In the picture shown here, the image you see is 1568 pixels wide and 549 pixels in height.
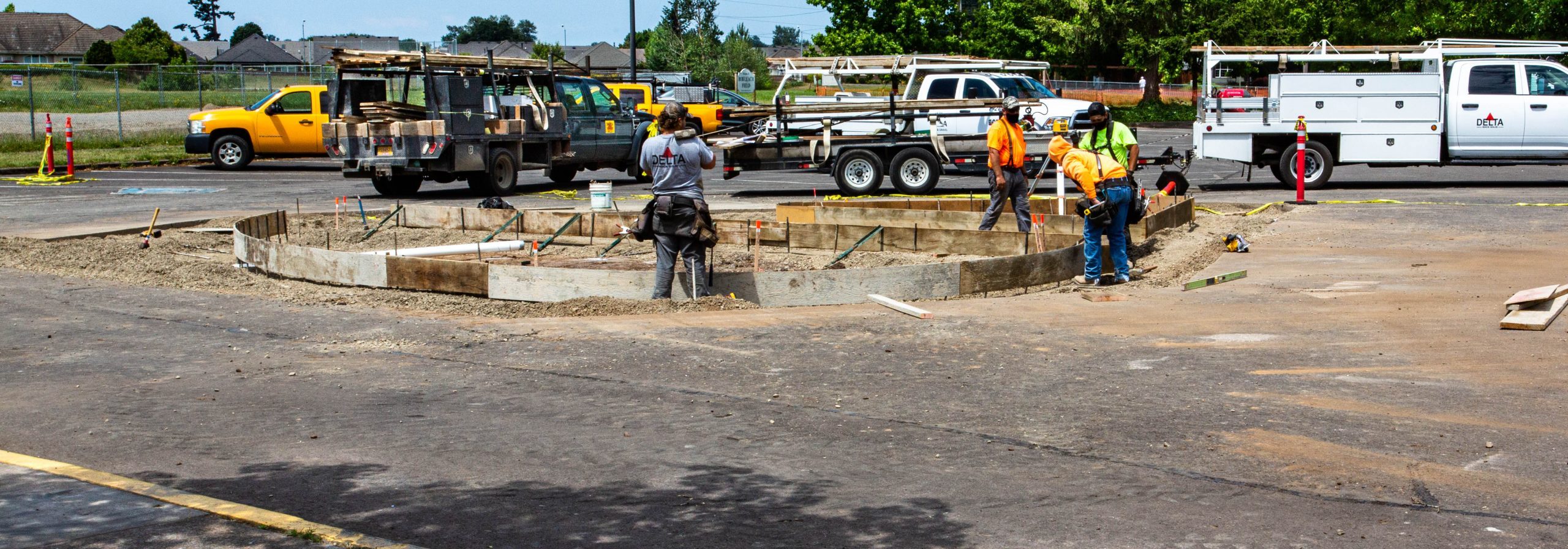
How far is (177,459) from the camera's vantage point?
5781 mm

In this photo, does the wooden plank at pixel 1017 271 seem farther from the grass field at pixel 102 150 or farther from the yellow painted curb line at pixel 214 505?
the grass field at pixel 102 150

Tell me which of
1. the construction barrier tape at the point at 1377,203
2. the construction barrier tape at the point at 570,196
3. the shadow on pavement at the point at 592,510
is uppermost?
the construction barrier tape at the point at 570,196

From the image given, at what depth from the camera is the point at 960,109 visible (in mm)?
19734

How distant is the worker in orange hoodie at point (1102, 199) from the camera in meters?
10.6

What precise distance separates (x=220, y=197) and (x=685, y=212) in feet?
42.1

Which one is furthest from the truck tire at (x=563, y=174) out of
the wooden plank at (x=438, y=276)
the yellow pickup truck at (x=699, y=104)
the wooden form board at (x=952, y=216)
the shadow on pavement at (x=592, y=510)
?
the shadow on pavement at (x=592, y=510)

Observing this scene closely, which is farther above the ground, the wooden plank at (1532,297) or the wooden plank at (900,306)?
the wooden plank at (1532,297)

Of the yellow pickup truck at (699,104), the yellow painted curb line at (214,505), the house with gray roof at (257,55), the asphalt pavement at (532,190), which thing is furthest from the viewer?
the house with gray roof at (257,55)

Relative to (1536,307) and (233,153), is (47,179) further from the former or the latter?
(1536,307)

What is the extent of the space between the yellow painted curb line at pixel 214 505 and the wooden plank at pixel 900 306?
16.7 feet

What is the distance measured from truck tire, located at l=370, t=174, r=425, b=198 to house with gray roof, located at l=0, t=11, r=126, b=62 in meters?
78.3

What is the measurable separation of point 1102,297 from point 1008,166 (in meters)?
3.20

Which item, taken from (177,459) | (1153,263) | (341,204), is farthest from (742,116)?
(177,459)

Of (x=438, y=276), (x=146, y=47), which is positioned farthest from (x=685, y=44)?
(x=438, y=276)
